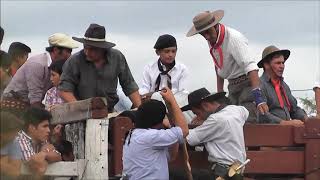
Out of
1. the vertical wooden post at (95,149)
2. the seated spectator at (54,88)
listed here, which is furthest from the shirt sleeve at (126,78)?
the vertical wooden post at (95,149)

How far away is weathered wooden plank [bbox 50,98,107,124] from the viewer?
4938mm

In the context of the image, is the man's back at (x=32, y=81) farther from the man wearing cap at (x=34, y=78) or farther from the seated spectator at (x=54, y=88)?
the seated spectator at (x=54, y=88)

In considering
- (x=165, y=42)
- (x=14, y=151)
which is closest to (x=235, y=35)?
(x=165, y=42)

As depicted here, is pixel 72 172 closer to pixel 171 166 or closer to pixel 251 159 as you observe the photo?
pixel 171 166

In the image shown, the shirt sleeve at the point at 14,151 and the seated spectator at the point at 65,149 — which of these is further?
the seated spectator at the point at 65,149

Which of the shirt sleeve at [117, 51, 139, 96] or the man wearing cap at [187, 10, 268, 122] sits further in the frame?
the man wearing cap at [187, 10, 268, 122]

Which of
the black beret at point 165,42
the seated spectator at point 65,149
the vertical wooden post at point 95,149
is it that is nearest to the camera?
the vertical wooden post at point 95,149

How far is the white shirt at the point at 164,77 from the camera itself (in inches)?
289

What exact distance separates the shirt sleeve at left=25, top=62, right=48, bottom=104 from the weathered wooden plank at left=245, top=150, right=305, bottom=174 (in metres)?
2.32

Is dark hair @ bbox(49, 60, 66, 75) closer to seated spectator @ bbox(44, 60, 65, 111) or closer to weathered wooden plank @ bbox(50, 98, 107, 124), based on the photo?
seated spectator @ bbox(44, 60, 65, 111)

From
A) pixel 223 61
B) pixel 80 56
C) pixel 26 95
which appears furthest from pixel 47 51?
pixel 223 61

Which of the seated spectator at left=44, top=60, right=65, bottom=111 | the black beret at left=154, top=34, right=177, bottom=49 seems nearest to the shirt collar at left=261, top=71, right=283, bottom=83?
the black beret at left=154, top=34, right=177, bottom=49

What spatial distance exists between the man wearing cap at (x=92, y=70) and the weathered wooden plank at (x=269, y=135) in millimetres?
1261

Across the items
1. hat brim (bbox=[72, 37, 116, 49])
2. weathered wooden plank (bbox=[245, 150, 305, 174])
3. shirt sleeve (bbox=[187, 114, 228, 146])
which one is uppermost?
hat brim (bbox=[72, 37, 116, 49])
